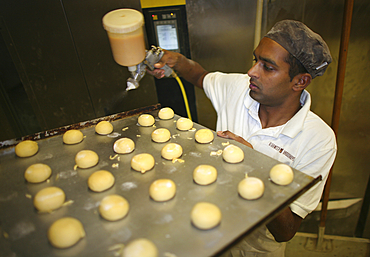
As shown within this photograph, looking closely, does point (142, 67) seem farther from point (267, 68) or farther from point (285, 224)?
point (285, 224)

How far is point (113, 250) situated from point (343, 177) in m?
2.86

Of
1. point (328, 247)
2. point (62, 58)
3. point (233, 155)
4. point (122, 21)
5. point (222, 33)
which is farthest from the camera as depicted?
point (328, 247)

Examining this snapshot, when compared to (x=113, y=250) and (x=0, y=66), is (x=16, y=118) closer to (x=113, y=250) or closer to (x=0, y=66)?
(x=0, y=66)

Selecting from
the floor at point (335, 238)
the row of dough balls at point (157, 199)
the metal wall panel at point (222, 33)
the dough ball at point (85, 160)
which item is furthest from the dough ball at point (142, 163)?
the floor at point (335, 238)

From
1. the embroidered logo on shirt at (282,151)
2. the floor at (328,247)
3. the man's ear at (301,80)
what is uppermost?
the man's ear at (301,80)

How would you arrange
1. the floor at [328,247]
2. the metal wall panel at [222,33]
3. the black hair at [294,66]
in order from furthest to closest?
the floor at [328,247], the metal wall panel at [222,33], the black hair at [294,66]

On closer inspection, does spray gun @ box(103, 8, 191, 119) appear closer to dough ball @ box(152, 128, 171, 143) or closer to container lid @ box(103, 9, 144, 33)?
container lid @ box(103, 9, 144, 33)

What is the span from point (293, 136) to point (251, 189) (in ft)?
2.01

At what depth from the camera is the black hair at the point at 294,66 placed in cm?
117

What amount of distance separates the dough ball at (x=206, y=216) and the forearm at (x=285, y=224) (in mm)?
463

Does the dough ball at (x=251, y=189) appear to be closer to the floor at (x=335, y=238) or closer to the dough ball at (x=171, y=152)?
the dough ball at (x=171, y=152)

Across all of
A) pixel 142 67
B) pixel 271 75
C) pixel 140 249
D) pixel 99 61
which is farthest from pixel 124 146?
pixel 271 75

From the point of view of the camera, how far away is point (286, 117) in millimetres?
1423

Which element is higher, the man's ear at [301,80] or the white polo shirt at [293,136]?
the man's ear at [301,80]
